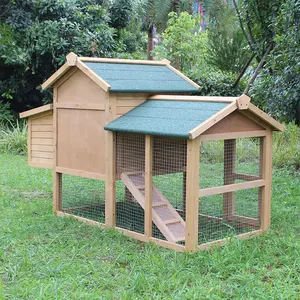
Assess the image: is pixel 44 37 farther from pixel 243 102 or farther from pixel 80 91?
pixel 243 102

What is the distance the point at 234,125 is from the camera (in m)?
5.80

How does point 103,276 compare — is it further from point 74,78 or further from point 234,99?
point 74,78

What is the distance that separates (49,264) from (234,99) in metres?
2.38

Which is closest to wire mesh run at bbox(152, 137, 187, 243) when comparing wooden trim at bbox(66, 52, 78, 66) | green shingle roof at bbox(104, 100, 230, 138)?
green shingle roof at bbox(104, 100, 230, 138)

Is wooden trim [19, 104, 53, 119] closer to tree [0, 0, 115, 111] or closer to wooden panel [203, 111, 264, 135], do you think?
wooden panel [203, 111, 264, 135]

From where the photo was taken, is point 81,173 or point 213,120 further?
point 81,173

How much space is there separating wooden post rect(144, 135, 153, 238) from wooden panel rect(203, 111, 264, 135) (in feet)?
2.21

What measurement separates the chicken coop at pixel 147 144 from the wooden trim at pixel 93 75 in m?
0.01

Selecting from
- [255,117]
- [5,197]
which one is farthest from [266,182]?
[5,197]

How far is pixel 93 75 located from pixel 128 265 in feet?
7.46

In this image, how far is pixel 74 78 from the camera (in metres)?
6.82

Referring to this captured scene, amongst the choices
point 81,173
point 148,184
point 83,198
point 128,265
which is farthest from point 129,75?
point 128,265

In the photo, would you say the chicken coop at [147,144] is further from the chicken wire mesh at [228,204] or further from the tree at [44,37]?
the tree at [44,37]

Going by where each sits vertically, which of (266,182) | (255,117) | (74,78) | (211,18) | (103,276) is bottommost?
(103,276)
